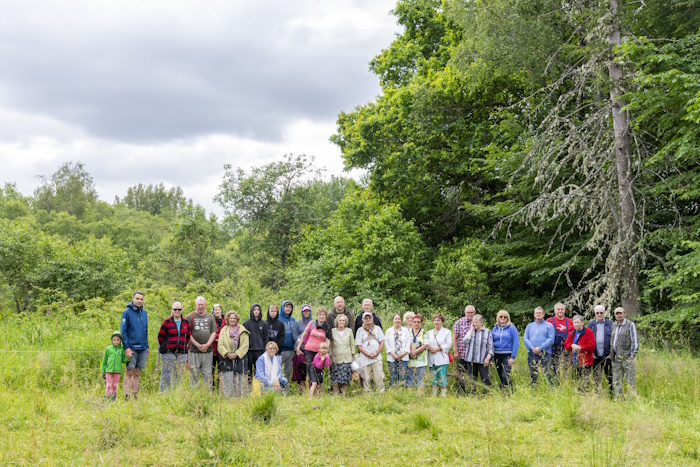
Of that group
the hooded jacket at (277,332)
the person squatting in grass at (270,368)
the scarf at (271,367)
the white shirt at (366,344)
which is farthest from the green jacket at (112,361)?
the white shirt at (366,344)

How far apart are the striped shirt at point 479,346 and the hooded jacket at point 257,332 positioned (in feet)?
10.7

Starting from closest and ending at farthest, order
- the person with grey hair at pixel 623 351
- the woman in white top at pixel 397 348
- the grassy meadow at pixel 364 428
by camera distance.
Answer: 1. the grassy meadow at pixel 364 428
2. the person with grey hair at pixel 623 351
3. the woman in white top at pixel 397 348

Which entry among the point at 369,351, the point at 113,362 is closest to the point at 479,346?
the point at 369,351

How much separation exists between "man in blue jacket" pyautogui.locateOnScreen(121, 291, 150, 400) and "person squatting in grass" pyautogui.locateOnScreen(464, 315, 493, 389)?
5.14 m

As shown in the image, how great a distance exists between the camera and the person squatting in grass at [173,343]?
8570 millimetres

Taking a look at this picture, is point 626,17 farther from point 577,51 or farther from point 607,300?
point 607,300

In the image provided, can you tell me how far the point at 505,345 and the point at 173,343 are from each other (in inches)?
208

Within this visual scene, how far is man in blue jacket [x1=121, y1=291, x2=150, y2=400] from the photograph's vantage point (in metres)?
8.41

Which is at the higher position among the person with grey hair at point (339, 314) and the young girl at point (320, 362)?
the person with grey hair at point (339, 314)

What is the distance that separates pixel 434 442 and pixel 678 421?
3.14 metres

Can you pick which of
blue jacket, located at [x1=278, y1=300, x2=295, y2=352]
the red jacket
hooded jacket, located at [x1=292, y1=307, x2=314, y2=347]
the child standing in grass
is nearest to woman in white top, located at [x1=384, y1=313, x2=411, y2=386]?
hooded jacket, located at [x1=292, y1=307, x2=314, y2=347]

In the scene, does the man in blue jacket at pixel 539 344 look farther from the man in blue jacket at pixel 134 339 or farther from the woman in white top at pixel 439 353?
the man in blue jacket at pixel 134 339

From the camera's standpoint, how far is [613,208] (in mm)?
12648

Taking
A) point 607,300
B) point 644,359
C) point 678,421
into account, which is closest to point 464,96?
point 607,300
